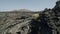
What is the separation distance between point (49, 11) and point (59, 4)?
237 cm

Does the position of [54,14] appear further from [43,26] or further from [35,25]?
[35,25]

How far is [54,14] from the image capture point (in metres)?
31.8

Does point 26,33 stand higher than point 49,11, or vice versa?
point 49,11

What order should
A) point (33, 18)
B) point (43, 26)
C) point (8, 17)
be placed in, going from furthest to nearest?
point (8, 17), point (33, 18), point (43, 26)

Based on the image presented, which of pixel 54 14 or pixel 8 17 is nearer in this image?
pixel 54 14

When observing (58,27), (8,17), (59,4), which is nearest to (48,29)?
(58,27)

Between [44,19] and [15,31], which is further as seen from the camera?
[15,31]

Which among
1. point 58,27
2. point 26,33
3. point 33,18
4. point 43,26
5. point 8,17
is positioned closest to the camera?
point 58,27

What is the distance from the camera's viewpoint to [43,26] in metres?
31.7

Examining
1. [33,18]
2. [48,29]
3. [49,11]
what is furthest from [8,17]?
[48,29]

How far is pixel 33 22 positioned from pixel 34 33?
2.56 m

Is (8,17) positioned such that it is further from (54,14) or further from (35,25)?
(54,14)

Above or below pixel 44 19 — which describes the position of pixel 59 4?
above

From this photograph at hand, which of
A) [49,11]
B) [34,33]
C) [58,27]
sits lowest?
[34,33]
